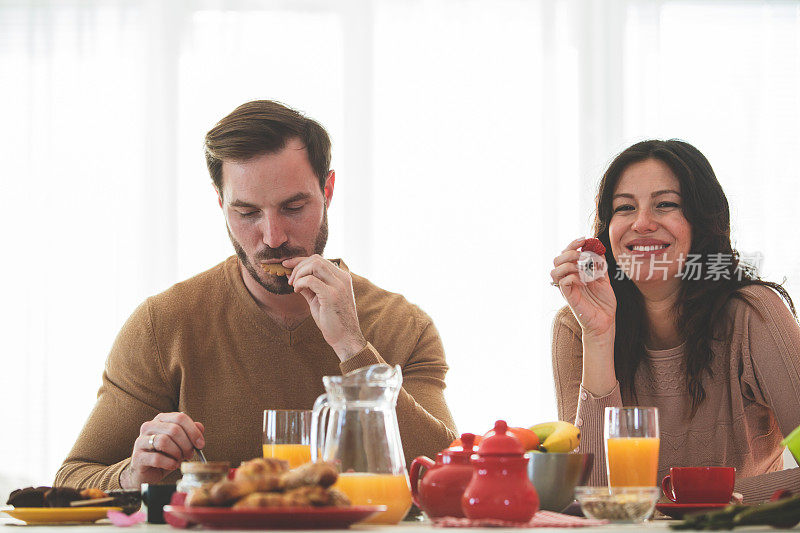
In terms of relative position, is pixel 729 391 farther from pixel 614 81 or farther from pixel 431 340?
pixel 614 81

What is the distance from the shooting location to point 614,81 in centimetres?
390

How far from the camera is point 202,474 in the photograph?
108 cm

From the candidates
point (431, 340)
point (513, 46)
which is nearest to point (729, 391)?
point (431, 340)

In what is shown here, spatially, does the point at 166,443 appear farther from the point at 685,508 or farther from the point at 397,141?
the point at 397,141

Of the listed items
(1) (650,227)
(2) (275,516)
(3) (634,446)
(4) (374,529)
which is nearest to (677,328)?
(1) (650,227)

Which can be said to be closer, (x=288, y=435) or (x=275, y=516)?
(x=275, y=516)

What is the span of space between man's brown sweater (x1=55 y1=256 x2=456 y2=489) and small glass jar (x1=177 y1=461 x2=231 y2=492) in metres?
0.83

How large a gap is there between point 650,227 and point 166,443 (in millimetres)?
1353

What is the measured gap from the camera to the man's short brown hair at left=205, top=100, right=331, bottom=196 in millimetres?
1983

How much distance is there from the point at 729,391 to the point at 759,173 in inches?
80.3

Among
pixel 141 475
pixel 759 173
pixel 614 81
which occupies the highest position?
pixel 614 81

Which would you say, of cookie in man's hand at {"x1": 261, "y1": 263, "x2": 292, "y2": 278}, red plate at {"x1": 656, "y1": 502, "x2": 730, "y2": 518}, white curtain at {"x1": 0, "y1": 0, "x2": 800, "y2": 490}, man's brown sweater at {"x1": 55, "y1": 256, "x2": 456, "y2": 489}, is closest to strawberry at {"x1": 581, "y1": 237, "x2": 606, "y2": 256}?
man's brown sweater at {"x1": 55, "y1": 256, "x2": 456, "y2": 489}

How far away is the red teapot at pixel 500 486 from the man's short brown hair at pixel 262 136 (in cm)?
114

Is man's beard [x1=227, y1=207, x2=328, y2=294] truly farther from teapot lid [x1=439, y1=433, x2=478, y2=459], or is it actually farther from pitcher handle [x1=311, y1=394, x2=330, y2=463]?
teapot lid [x1=439, y1=433, x2=478, y2=459]
